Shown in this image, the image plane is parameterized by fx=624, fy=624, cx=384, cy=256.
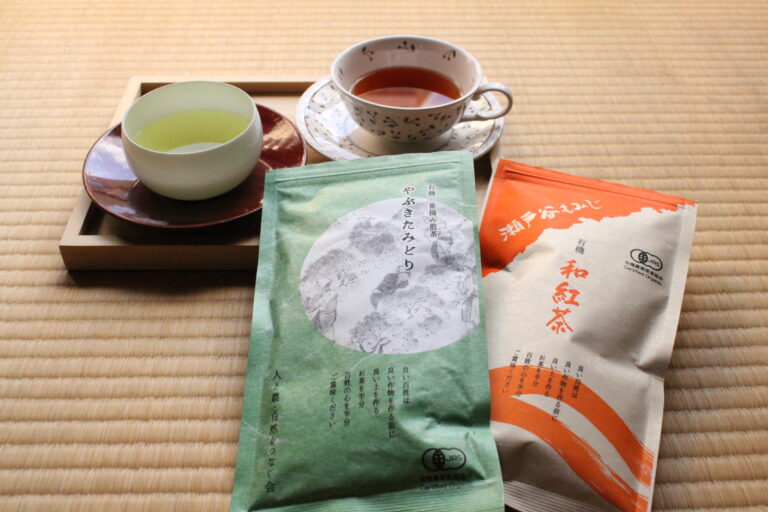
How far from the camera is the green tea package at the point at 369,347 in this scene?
481 millimetres

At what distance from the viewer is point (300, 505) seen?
480mm

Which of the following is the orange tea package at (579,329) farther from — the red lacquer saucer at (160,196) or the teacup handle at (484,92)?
the red lacquer saucer at (160,196)

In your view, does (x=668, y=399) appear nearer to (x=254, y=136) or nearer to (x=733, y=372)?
(x=733, y=372)

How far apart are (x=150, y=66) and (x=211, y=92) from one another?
380mm

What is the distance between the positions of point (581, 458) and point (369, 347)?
190 millimetres

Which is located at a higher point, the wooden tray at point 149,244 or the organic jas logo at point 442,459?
the organic jas logo at point 442,459

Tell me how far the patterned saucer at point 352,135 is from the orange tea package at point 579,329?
9 centimetres

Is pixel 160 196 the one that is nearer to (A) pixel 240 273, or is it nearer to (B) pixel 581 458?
(A) pixel 240 273

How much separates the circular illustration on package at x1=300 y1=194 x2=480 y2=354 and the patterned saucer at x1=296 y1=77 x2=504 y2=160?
151mm

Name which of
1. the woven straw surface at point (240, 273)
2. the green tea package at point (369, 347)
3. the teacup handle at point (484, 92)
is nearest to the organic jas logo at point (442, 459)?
the green tea package at point (369, 347)

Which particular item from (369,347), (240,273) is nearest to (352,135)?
(240,273)

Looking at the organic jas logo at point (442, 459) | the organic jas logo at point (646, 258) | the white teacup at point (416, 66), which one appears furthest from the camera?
the white teacup at point (416, 66)

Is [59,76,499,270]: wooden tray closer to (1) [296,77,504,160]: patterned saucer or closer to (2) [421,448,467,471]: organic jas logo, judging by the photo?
(1) [296,77,504,160]: patterned saucer

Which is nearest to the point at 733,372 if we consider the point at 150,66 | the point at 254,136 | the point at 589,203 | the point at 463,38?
the point at 589,203
